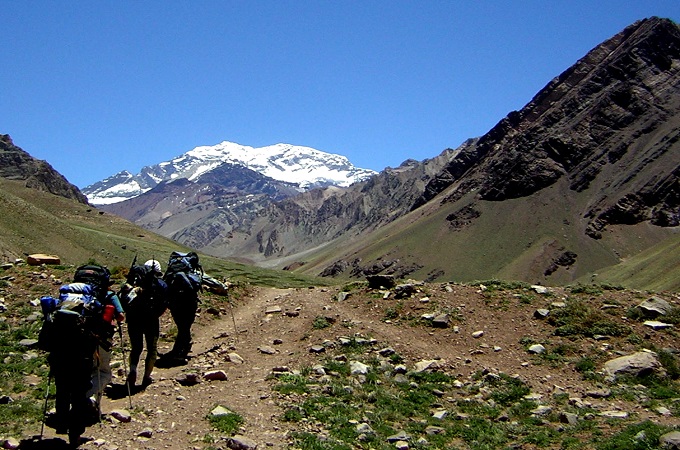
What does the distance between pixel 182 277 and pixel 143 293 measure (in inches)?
95.2

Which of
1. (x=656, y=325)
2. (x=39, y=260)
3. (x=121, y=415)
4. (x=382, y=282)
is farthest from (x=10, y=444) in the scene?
(x=656, y=325)

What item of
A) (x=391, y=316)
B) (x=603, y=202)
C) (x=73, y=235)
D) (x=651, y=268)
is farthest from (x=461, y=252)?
(x=391, y=316)

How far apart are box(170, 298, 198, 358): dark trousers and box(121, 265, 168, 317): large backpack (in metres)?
1.95

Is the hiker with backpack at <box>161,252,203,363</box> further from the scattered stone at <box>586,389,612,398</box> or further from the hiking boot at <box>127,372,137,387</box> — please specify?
the scattered stone at <box>586,389,612,398</box>

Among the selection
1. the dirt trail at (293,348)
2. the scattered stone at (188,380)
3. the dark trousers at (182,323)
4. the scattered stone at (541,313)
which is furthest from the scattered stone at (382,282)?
the scattered stone at (188,380)

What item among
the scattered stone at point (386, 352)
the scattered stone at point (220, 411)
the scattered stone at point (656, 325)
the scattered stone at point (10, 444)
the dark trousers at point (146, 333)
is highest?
the dark trousers at point (146, 333)

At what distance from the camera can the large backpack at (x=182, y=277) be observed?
15.9 metres

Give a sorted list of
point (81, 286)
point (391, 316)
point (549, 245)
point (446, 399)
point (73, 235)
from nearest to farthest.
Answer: point (81, 286)
point (446, 399)
point (391, 316)
point (73, 235)
point (549, 245)

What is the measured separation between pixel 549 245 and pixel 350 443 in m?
178

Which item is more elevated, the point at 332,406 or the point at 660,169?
the point at 660,169

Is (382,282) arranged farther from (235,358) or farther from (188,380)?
(188,380)

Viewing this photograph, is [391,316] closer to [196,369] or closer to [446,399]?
[446,399]

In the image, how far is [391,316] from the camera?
19.2m

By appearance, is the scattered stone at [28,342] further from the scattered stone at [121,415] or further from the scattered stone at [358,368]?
the scattered stone at [358,368]
